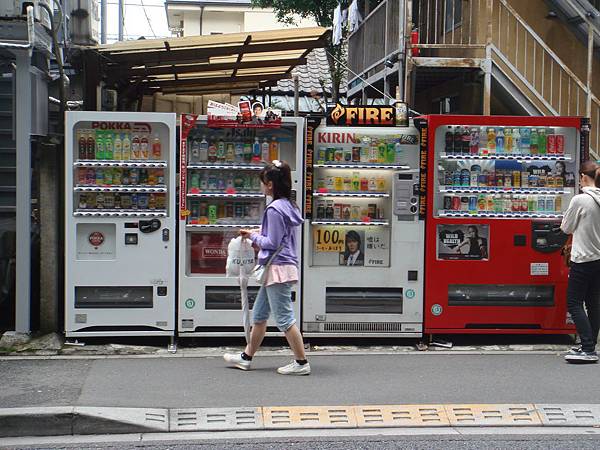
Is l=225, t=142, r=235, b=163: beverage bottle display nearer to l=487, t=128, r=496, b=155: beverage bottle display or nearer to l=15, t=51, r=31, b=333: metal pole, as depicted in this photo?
l=15, t=51, r=31, b=333: metal pole

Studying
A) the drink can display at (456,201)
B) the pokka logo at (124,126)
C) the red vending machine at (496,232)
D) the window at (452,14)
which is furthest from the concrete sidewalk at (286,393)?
the window at (452,14)

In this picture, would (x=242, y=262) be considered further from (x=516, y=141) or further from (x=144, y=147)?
(x=516, y=141)

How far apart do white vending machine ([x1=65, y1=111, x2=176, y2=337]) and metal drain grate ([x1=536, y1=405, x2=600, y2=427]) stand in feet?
12.7

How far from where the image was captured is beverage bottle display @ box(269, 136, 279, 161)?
28.7 feet

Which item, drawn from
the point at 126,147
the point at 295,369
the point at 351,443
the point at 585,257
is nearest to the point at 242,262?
the point at 295,369

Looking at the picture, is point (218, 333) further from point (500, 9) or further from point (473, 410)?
point (500, 9)

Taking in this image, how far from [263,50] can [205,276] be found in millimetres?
2759

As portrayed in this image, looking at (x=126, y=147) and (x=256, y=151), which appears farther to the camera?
(x=256, y=151)

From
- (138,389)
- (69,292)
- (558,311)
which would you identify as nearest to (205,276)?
(69,292)

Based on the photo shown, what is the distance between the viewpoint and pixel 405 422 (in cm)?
628

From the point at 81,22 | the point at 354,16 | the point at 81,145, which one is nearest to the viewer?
the point at 81,145

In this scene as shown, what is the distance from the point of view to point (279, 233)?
7.17 metres

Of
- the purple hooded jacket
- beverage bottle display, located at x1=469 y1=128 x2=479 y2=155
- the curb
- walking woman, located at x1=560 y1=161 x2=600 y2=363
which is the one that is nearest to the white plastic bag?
the purple hooded jacket

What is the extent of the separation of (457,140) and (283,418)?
3875 millimetres
